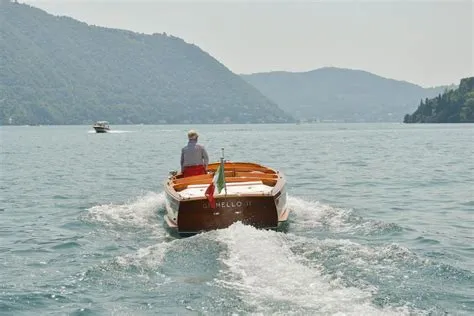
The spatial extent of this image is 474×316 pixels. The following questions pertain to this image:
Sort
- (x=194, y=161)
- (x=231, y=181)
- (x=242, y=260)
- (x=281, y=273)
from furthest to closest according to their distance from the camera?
1. (x=194, y=161)
2. (x=231, y=181)
3. (x=242, y=260)
4. (x=281, y=273)

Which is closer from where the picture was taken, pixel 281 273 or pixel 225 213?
A: pixel 281 273

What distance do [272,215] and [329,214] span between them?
482cm

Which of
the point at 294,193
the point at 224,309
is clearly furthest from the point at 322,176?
the point at 224,309

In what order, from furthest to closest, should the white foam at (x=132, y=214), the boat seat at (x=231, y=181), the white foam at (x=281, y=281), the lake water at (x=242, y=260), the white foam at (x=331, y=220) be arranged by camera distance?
1. the white foam at (x=132, y=214)
2. the boat seat at (x=231, y=181)
3. the white foam at (x=331, y=220)
4. the lake water at (x=242, y=260)
5. the white foam at (x=281, y=281)

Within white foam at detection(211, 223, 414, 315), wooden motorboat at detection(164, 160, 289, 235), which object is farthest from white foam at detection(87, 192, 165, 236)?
white foam at detection(211, 223, 414, 315)

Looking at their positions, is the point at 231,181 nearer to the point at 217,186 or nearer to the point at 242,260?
the point at 217,186

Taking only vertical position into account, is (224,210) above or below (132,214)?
above

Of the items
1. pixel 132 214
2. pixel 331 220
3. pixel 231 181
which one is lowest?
pixel 132 214

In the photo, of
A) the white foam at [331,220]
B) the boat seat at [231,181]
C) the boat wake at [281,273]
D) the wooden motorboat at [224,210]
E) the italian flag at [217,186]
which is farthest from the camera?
the boat seat at [231,181]

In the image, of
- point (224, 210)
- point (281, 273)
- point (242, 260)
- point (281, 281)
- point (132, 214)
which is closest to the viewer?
point (281, 281)

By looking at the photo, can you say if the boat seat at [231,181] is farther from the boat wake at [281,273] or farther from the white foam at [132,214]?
the boat wake at [281,273]

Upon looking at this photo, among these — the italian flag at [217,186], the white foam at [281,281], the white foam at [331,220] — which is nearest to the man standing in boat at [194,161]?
the white foam at [331,220]

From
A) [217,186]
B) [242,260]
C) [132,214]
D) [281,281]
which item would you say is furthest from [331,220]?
[281,281]

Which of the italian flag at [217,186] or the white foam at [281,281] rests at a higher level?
the italian flag at [217,186]
